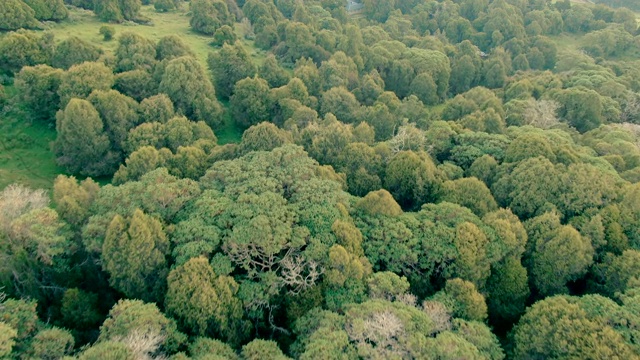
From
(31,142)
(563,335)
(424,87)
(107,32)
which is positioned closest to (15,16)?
(107,32)

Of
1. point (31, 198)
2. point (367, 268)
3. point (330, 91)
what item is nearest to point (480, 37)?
point (330, 91)

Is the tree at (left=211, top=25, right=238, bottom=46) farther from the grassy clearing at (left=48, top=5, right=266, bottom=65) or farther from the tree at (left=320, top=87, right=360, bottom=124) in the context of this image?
the tree at (left=320, top=87, right=360, bottom=124)

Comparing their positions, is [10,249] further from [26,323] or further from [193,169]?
[193,169]

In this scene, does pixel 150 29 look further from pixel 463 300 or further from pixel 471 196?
pixel 463 300

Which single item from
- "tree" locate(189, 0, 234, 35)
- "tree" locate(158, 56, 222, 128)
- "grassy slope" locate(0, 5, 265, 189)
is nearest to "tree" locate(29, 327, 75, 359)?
"grassy slope" locate(0, 5, 265, 189)

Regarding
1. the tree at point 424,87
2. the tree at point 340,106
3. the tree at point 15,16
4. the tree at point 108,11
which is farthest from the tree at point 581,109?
the tree at point 15,16
